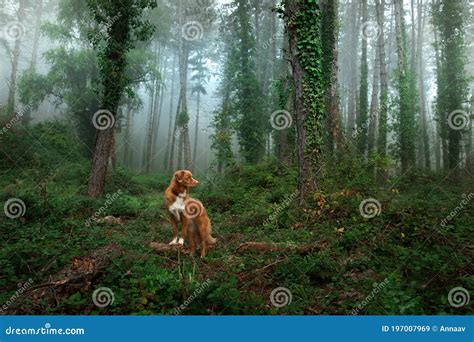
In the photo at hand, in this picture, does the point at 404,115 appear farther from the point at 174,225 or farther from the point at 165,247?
the point at 165,247

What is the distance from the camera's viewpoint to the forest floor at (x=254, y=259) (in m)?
4.54

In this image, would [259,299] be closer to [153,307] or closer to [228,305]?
[228,305]

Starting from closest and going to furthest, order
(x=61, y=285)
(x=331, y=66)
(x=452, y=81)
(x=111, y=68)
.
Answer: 1. (x=61, y=285)
2. (x=111, y=68)
3. (x=331, y=66)
4. (x=452, y=81)

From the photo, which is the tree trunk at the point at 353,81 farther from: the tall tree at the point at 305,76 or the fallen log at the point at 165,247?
the fallen log at the point at 165,247

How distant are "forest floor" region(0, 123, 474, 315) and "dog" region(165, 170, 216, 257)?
37 cm

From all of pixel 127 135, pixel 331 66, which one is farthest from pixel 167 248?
pixel 127 135

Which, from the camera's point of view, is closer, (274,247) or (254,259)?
(254,259)

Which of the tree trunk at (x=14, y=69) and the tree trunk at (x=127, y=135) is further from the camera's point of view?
the tree trunk at (x=127, y=135)

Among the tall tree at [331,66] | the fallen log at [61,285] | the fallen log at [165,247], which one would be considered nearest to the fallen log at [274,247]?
the fallen log at [165,247]

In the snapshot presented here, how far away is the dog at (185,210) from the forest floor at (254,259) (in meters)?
0.37

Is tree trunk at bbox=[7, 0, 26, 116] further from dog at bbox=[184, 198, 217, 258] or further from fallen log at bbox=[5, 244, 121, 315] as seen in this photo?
fallen log at bbox=[5, 244, 121, 315]

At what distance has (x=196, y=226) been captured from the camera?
22.4ft

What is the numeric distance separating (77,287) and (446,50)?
78.9ft

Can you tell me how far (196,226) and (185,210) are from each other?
40 cm
